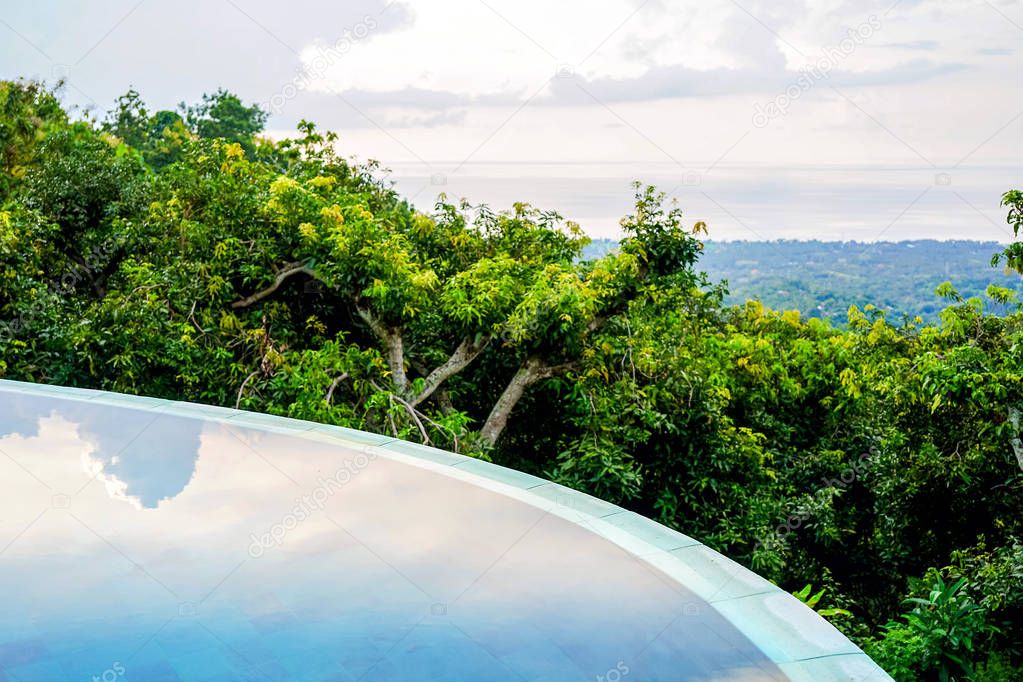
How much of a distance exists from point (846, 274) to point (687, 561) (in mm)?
14086

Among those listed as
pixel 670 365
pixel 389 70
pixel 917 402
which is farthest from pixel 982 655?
pixel 389 70

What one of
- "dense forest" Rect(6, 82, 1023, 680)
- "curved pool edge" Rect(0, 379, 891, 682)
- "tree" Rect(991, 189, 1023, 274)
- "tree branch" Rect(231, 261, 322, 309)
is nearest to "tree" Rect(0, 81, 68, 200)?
"dense forest" Rect(6, 82, 1023, 680)

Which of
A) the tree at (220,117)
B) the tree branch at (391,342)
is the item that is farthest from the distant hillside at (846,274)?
the tree at (220,117)

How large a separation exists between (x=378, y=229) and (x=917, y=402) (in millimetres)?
4399

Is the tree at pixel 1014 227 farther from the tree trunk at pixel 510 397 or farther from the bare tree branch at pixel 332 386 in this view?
the bare tree branch at pixel 332 386

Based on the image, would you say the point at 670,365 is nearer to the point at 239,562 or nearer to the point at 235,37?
the point at 239,562

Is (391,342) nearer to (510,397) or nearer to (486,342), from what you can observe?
(486,342)

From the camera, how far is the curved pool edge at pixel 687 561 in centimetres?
220

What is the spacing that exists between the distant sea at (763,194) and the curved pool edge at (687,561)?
3663mm

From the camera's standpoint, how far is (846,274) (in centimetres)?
1567

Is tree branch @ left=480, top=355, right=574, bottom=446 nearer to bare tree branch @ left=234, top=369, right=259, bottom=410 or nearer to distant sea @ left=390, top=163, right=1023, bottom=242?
distant sea @ left=390, top=163, right=1023, bottom=242

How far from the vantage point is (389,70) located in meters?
10.2

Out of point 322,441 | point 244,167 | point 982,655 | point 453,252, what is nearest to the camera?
point 322,441

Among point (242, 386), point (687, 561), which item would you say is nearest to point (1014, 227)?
point (687, 561)
